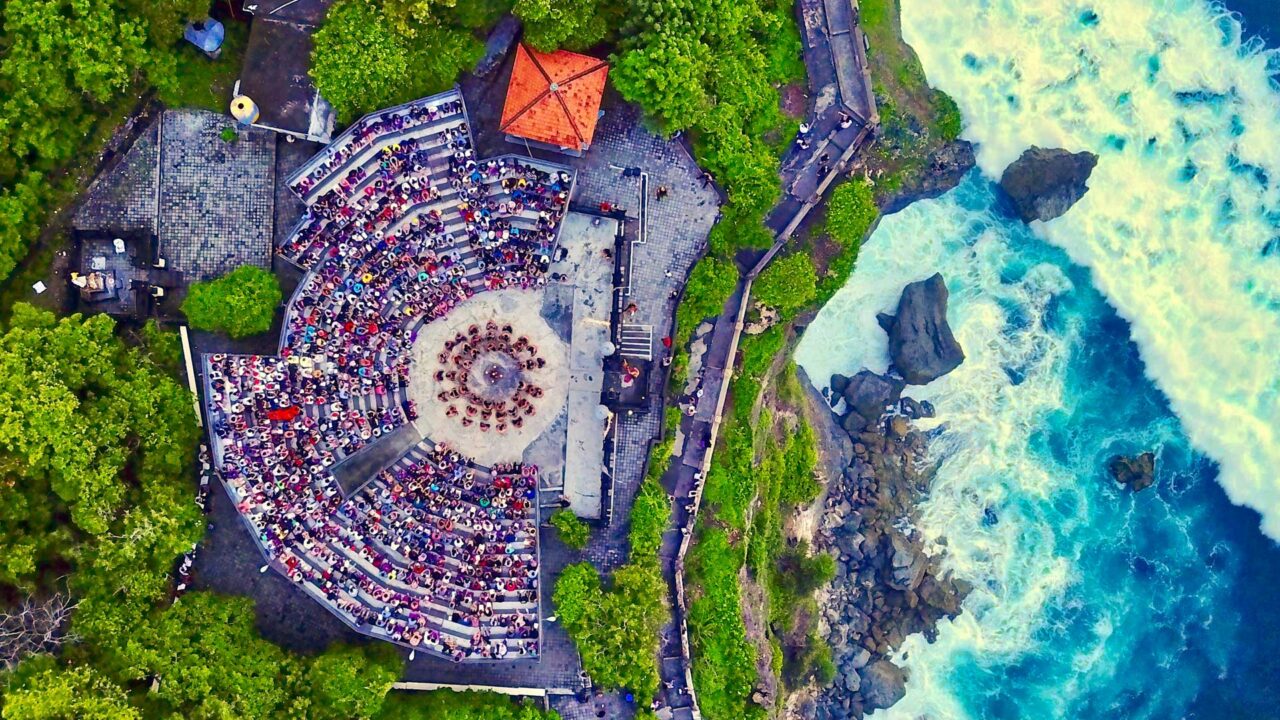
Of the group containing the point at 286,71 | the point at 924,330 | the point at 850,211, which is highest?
the point at 286,71

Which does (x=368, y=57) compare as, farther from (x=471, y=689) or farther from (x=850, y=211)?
(x=471, y=689)

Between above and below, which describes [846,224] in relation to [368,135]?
below

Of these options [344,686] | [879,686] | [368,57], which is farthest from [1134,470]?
[368,57]

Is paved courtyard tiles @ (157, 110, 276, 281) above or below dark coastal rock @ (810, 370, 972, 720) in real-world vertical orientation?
above

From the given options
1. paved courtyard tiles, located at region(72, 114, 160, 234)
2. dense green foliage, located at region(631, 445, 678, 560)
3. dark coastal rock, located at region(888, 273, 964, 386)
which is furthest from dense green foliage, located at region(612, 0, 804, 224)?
paved courtyard tiles, located at region(72, 114, 160, 234)

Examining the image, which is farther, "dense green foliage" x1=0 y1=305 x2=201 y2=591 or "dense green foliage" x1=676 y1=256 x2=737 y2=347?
"dense green foliage" x1=676 y1=256 x2=737 y2=347

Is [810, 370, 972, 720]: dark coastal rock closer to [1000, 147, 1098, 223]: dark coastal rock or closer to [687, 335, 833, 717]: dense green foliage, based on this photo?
[687, 335, 833, 717]: dense green foliage

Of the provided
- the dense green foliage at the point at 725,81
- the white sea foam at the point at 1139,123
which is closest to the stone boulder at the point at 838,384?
the dense green foliage at the point at 725,81
